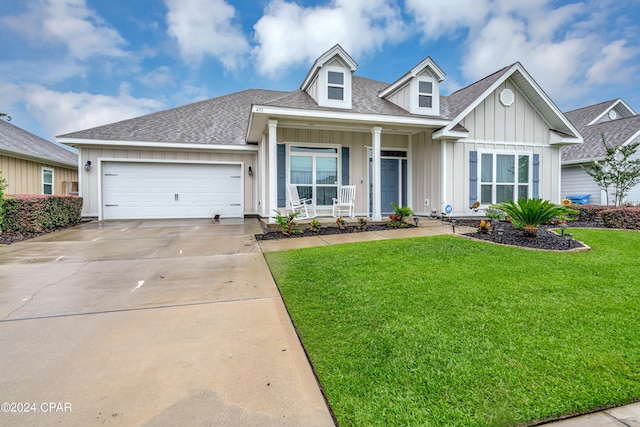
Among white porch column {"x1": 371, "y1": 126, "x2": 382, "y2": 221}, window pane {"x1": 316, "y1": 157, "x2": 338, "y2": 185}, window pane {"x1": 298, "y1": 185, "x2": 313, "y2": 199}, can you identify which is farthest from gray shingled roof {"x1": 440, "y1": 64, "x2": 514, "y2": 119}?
window pane {"x1": 298, "y1": 185, "x2": 313, "y2": 199}

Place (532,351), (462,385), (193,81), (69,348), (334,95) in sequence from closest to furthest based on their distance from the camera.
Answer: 1. (462,385)
2. (532,351)
3. (69,348)
4. (334,95)
5. (193,81)

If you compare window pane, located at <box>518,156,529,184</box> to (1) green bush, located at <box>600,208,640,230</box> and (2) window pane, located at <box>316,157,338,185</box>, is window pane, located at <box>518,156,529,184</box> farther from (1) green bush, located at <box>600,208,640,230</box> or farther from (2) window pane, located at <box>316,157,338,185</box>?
(2) window pane, located at <box>316,157,338,185</box>

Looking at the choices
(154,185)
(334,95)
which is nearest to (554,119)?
(334,95)

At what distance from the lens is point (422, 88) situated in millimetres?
9516

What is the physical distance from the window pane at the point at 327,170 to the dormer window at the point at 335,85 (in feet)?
6.49

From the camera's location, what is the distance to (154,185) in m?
11.3

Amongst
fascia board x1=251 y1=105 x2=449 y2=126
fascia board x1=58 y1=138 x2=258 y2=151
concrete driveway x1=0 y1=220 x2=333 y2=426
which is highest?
fascia board x1=251 y1=105 x2=449 y2=126

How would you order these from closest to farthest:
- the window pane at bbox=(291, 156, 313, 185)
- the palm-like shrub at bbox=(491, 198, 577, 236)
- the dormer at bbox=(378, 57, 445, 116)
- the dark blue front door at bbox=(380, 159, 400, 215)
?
the palm-like shrub at bbox=(491, 198, 577, 236) → the dormer at bbox=(378, 57, 445, 116) → the window pane at bbox=(291, 156, 313, 185) → the dark blue front door at bbox=(380, 159, 400, 215)

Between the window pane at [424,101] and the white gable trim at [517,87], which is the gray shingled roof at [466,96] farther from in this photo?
the window pane at [424,101]

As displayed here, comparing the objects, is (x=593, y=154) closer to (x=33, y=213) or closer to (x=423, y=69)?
(x=423, y=69)

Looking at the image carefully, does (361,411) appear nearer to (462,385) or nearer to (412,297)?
(462,385)

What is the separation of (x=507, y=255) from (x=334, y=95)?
6.19 m

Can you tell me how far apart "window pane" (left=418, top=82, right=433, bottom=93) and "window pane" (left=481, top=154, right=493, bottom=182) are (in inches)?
107

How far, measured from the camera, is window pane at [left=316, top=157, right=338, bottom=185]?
9.96m
